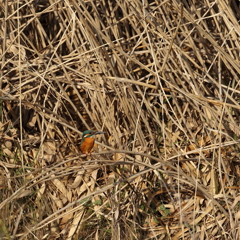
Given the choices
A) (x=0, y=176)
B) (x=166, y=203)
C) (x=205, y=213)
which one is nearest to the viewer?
(x=205, y=213)

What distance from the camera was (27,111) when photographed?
11.1 ft

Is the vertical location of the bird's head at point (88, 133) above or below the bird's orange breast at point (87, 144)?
above

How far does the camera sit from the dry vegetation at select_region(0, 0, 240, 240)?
2.96m

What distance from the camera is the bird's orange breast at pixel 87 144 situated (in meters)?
2.98

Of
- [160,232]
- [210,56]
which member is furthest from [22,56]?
[160,232]

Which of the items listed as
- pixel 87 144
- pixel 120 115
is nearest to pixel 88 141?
pixel 87 144

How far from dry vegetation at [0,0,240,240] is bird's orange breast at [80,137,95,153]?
0.07 m

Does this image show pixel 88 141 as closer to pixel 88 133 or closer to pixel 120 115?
pixel 88 133

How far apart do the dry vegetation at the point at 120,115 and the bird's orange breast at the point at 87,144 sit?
7 cm

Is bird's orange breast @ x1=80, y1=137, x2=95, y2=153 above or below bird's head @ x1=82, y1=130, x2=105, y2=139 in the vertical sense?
below

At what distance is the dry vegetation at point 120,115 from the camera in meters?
2.96

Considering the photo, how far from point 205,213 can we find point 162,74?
0.95 metres

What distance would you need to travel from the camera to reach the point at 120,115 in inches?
130

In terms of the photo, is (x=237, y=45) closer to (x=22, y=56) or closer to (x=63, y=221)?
(x=22, y=56)
